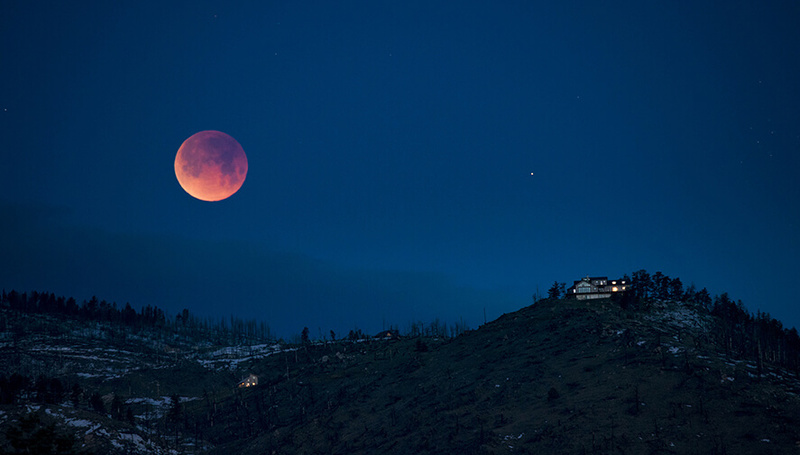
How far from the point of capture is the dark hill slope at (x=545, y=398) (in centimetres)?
7544

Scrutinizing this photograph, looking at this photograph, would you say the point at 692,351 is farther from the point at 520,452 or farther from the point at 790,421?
the point at 520,452

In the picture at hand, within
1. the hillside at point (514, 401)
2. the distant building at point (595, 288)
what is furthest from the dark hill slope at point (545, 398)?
the distant building at point (595, 288)

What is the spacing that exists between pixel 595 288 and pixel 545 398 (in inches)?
3412

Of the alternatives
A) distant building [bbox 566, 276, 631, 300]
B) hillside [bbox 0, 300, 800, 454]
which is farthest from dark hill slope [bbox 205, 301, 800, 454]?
distant building [bbox 566, 276, 631, 300]

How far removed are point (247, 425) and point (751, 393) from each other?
114 meters

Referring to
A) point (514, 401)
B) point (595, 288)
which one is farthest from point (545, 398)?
point (595, 288)

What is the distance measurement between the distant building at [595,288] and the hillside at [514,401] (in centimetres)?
1334

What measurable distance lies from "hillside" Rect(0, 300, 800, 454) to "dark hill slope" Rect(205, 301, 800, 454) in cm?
32

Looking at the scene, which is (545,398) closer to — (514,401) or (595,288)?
(514,401)

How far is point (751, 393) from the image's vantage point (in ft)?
263

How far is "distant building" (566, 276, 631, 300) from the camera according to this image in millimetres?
173875

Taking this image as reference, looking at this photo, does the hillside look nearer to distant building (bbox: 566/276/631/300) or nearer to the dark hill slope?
the dark hill slope

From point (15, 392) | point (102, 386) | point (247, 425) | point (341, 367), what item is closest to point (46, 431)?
point (247, 425)

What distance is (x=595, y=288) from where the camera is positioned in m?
176
